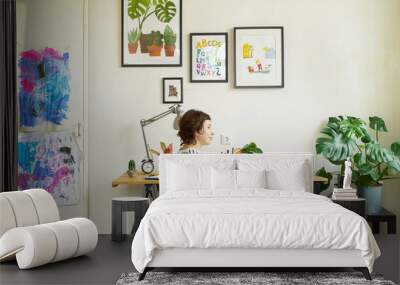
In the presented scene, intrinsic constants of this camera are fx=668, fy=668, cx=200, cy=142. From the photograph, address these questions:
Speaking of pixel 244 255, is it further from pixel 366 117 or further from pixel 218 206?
pixel 366 117


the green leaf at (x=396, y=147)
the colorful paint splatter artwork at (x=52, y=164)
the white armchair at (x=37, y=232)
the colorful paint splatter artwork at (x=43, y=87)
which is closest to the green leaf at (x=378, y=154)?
the green leaf at (x=396, y=147)

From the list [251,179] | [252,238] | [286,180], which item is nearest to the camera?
[252,238]

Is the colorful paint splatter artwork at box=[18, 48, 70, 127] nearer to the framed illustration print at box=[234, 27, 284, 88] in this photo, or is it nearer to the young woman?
the young woman

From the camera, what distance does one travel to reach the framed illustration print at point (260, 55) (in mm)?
6922

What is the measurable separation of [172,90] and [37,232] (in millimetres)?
2594

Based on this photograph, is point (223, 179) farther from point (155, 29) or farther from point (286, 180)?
point (155, 29)

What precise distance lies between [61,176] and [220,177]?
2049 millimetres

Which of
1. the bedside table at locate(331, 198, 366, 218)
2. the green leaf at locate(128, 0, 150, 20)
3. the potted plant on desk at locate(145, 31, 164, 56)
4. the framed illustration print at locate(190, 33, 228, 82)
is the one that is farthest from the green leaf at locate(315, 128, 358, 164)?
the green leaf at locate(128, 0, 150, 20)

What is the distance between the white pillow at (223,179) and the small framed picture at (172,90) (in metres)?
1.50

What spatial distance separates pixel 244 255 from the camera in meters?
4.52

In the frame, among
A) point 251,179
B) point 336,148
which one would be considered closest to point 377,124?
point 336,148

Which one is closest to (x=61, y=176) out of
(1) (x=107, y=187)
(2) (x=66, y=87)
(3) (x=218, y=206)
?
(1) (x=107, y=187)

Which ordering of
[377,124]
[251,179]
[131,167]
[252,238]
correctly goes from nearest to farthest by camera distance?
[252,238]
[251,179]
[131,167]
[377,124]

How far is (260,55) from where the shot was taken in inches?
273
